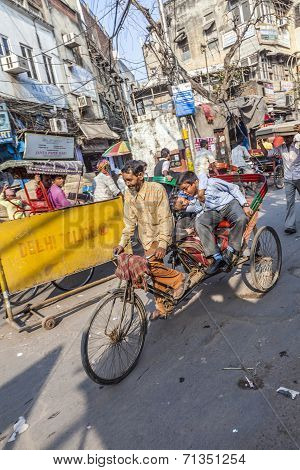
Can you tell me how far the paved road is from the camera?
231cm

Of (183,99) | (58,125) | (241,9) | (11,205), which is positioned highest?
(241,9)

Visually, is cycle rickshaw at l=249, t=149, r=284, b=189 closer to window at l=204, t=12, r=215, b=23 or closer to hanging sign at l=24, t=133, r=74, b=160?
hanging sign at l=24, t=133, r=74, b=160

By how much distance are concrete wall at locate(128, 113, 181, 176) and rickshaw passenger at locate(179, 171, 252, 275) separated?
16.6 meters

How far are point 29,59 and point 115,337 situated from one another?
18.4 metres

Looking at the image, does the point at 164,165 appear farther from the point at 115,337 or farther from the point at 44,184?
the point at 115,337

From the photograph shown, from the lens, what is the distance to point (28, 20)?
17.8 m

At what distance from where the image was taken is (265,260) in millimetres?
4344

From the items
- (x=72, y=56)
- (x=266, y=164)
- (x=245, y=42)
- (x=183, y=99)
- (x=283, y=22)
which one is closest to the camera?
(x=266, y=164)

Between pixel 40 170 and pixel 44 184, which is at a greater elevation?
pixel 40 170

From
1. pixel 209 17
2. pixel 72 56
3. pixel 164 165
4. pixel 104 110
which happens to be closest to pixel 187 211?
pixel 164 165

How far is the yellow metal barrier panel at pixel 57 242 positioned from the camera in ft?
14.4

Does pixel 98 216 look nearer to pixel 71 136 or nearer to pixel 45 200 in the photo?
pixel 45 200

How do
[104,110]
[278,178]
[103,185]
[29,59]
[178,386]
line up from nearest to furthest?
1. [178,386]
2. [103,185]
3. [278,178]
4. [29,59]
5. [104,110]
